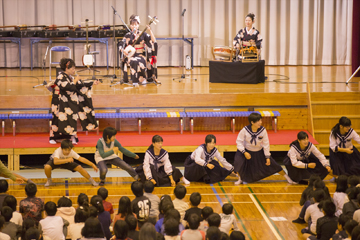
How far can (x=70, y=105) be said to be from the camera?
23.4ft

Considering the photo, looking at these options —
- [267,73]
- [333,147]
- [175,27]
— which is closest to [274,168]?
[333,147]

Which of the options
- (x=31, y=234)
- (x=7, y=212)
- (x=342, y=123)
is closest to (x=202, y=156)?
(x=342, y=123)

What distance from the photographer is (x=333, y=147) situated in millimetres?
6359

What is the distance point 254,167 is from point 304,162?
2.13 ft

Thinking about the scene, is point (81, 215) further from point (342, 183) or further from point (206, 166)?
point (342, 183)

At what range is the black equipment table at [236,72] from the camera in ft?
31.6

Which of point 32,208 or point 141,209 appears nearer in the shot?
point 141,209

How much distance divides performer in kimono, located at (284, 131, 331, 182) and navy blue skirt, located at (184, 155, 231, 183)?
834mm

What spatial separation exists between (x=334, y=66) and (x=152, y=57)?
20.6ft

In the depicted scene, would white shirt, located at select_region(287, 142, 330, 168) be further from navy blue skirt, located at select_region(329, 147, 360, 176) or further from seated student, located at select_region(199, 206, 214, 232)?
seated student, located at select_region(199, 206, 214, 232)

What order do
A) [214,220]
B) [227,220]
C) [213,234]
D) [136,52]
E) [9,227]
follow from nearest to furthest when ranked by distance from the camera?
1. [213,234]
2. [214,220]
3. [9,227]
4. [227,220]
5. [136,52]

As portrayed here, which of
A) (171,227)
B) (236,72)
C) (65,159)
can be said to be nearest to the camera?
(171,227)

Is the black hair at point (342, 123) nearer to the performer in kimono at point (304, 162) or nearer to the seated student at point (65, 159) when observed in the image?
the performer in kimono at point (304, 162)

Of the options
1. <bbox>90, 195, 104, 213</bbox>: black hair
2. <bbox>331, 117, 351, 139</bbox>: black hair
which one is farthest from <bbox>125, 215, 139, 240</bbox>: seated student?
<bbox>331, 117, 351, 139</bbox>: black hair
